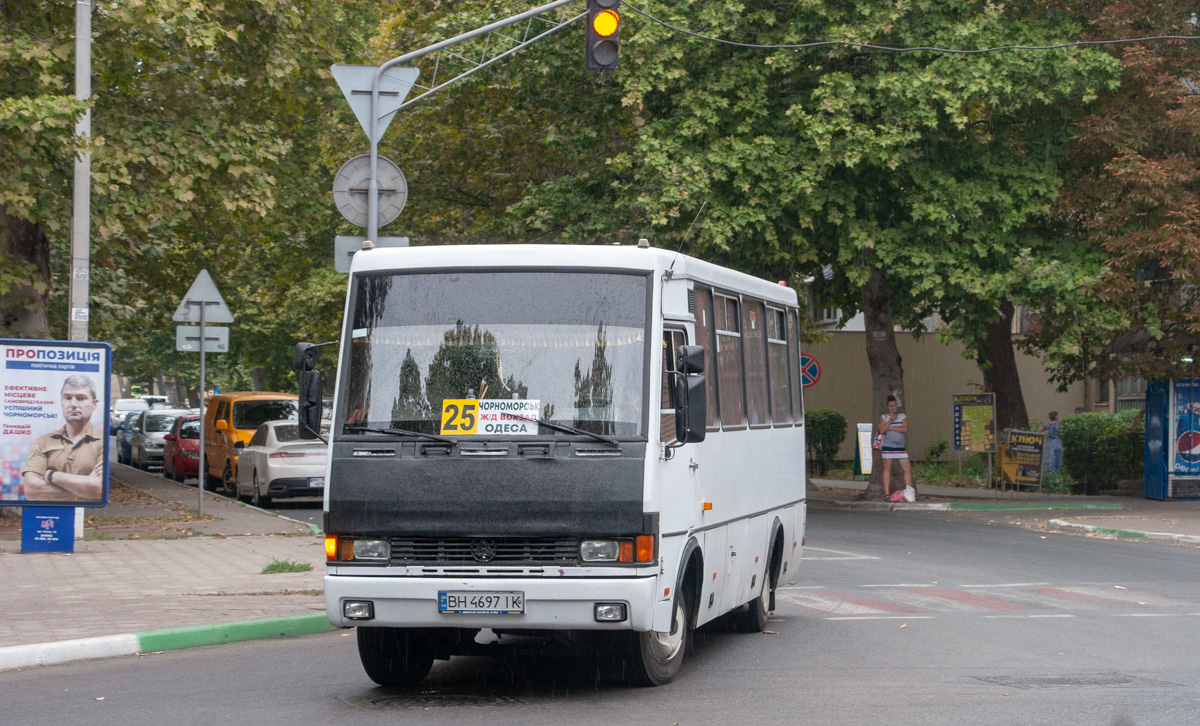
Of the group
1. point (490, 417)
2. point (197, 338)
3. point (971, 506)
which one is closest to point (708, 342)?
point (490, 417)

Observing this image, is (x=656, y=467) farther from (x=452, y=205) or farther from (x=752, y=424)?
(x=452, y=205)

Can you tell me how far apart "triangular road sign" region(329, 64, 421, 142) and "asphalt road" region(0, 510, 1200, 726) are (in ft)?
18.1

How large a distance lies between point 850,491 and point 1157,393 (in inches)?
292

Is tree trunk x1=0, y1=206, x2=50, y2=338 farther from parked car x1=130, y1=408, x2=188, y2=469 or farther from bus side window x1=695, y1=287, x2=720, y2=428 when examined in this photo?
parked car x1=130, y1=408, x2=188, y2=469

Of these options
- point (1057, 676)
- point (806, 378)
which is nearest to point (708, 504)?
point (1057, 676)

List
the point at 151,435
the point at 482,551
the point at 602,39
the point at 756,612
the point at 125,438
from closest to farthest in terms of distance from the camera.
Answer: the point at 482,551 < the point at 756,612 < the point at 602,39 < the point at 151,435 < the point at 125,438

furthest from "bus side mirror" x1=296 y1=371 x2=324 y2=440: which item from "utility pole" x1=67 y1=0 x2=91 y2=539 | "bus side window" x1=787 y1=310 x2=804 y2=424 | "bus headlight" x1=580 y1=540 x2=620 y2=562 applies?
"utility pole" x1=67 y1=0 x2=91 y2=539

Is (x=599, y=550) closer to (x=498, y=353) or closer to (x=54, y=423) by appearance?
(x=498, y=353)

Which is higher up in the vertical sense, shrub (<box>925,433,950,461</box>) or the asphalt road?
shrub (<box>925,433,950,461</box>)

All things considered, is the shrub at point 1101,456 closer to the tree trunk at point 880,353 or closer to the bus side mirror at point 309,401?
the tree trunk at point 880,353

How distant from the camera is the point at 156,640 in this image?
1022 cm

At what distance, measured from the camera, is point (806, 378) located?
29.5 metres

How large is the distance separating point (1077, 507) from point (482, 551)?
2057 centimetres

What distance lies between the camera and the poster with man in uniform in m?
15.8
